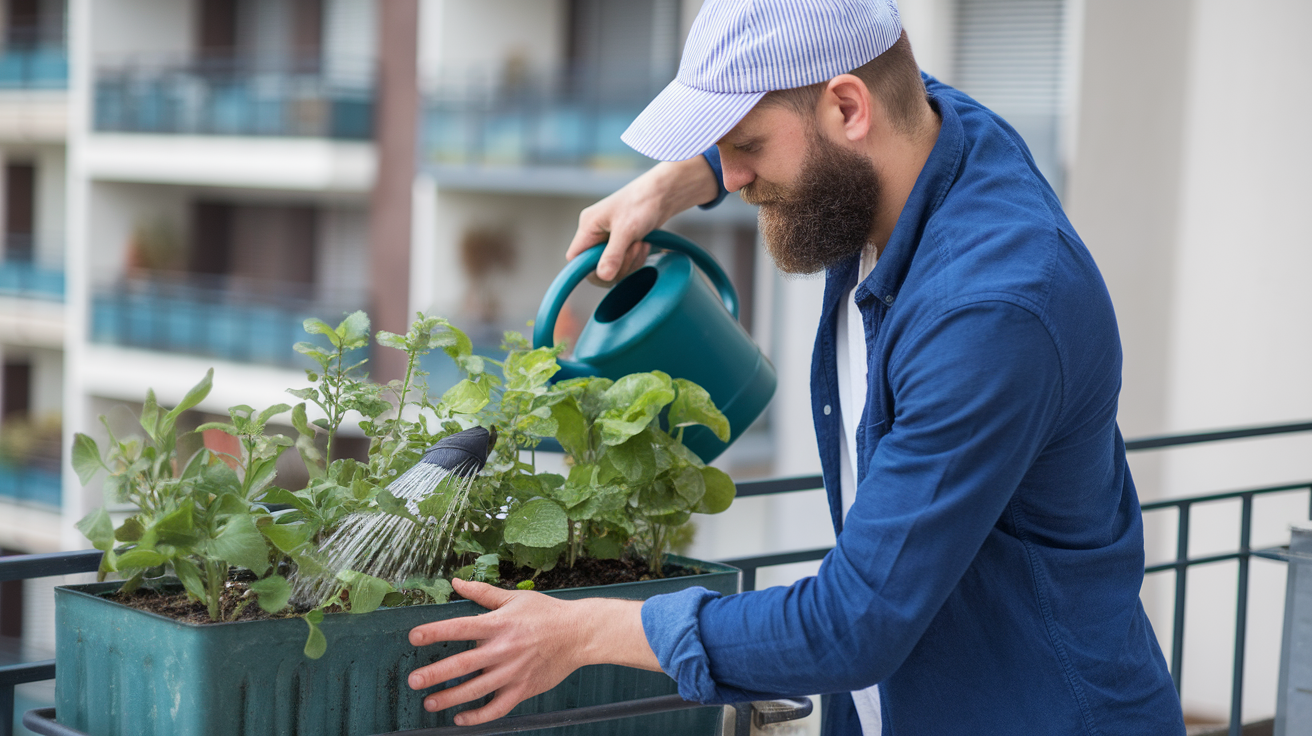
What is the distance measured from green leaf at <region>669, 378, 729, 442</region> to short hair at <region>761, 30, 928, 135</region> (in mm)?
268

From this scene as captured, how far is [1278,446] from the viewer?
3646 millimetres

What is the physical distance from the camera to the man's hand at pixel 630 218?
124cm

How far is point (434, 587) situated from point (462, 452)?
103 millimetres

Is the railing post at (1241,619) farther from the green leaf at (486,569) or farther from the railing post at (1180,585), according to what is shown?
the green leaf at (486,569)

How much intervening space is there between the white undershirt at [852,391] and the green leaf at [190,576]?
552 millimetres

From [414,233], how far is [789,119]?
29.5ft

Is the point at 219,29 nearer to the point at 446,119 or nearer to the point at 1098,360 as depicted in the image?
the point at 446,119

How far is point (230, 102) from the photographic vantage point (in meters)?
10.2

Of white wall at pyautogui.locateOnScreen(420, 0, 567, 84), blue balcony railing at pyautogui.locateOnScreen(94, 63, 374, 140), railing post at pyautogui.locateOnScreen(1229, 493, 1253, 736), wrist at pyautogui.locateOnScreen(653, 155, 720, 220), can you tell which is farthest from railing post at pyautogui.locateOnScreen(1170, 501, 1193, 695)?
blue balcony railing at pyautogui.locateOnScreen(94, 63, 374, 140)

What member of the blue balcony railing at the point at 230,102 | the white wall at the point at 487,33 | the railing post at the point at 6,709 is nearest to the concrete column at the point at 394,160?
the blue balcony railing at the point at 230,102

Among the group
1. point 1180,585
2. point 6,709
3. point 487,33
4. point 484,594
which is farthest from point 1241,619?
point 487,33

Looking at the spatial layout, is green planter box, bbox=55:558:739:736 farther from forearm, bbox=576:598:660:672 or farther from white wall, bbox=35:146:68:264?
white wall, bbox=35:146:68:264

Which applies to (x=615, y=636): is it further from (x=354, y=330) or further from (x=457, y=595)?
(x=354, y=330)

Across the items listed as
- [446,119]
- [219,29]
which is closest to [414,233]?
[446,119]
